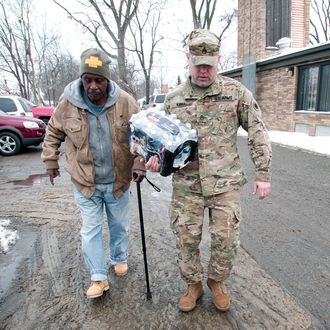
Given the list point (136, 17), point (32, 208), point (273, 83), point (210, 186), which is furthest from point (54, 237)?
point (136, 17)

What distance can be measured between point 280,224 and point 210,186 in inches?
91.8

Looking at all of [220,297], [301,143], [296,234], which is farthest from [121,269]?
[301,143]

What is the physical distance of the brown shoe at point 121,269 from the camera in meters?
3.02

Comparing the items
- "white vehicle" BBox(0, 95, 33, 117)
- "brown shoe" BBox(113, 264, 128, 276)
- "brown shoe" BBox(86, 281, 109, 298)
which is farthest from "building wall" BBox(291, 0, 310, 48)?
"brown shoe" BBox(86, 281, 109, 298)

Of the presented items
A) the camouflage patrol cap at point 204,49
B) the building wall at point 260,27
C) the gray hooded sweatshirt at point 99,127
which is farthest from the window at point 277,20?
the gray hooded sweatshirt at point 99,127

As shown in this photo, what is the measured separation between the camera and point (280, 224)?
4238 mm

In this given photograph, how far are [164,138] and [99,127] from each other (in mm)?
631

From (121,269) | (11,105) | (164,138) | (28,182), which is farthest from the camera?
(11,105)

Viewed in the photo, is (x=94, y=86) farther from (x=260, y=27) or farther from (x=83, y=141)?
(x=260, y=27)

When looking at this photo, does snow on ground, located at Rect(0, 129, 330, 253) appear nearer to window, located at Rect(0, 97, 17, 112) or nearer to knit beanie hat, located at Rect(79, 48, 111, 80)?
knit beanie hat, located at Rect(79, 48, 111, 80)

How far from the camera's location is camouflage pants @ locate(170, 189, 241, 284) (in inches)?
92.0

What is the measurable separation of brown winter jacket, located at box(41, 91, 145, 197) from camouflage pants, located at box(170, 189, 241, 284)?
0.48 metres

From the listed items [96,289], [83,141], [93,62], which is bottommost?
[96,289]

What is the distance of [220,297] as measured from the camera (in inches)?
98.3
